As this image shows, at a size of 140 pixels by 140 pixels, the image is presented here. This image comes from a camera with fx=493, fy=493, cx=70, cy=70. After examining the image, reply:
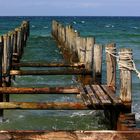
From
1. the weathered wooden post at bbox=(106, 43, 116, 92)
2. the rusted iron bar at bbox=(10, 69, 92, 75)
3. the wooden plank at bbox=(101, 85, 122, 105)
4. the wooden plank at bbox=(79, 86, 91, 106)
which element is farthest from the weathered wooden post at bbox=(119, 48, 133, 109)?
the rusted iron bar at bbox=(10, 69, 92, 75)

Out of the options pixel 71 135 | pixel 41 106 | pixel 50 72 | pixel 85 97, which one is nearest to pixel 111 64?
pixel 85 97

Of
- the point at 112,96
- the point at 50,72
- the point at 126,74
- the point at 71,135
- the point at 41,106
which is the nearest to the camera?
the point at 71,135

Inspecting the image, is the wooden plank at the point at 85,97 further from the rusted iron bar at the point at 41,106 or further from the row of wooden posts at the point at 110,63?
the row of wooden posts at the point at 110,63

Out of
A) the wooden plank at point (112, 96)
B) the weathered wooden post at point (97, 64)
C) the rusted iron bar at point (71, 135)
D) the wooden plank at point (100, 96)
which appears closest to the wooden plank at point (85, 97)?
the wooden plank at point (100, 96)

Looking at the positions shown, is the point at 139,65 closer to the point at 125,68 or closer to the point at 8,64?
the point at 8,64

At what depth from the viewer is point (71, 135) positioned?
12.2 ft

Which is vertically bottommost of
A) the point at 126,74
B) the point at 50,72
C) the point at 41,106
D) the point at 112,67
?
the point at 50,72

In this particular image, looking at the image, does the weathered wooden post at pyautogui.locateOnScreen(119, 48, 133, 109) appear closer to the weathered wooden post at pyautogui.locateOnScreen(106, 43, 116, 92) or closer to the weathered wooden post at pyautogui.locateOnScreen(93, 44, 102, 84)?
the weathered wooden post at pyautogui.locateOnScreen(106, 43, 116, 92)

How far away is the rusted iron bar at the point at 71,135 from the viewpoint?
368 cm

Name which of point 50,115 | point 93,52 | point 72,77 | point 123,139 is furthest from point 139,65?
point 123,139

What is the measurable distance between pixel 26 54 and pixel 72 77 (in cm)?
992

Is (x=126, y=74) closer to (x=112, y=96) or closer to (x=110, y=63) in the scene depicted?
(x=112, y=96)

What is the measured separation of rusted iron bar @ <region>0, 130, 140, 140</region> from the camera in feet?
12.1

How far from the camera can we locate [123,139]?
3.69m
